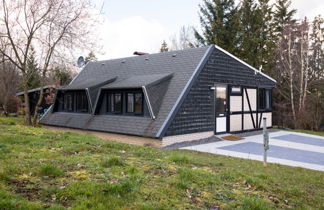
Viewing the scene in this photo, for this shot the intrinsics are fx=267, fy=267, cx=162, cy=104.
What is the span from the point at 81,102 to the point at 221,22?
16826 mm

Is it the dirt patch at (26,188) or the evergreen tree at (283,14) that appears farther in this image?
the evergreen tree at (283,14)

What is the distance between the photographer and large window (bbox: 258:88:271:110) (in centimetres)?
1672

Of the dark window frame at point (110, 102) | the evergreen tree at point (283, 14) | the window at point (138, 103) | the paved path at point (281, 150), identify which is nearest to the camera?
the paved path at point (281, 150)

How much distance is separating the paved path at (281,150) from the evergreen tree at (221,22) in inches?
571

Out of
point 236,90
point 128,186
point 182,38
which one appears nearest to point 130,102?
point 236,90

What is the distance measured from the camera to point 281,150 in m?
10.5

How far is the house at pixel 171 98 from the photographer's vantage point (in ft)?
37.5

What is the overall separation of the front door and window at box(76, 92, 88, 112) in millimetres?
7035

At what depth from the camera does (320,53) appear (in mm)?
24438

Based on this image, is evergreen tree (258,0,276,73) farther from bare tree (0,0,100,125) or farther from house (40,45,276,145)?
bare tree (0,0,100,125)

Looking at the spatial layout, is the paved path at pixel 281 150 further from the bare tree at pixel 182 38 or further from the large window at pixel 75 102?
the bare tree at pixel 182 38

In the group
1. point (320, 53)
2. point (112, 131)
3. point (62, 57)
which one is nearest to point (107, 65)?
point (62, 57)

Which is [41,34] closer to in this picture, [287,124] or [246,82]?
[246,82]

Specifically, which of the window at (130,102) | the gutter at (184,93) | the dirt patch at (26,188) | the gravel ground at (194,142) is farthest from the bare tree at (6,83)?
the dirt patch at (26,188)
